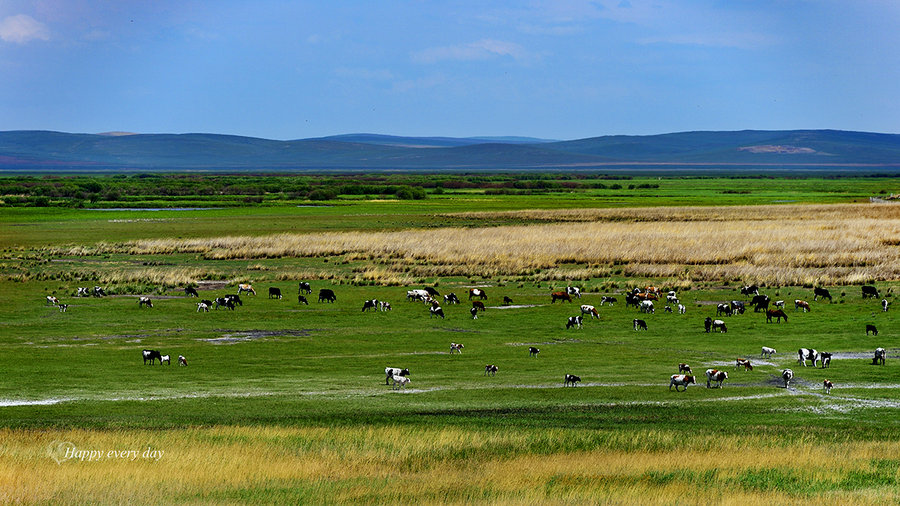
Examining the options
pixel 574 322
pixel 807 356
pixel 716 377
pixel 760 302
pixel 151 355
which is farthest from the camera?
pixel 760 302

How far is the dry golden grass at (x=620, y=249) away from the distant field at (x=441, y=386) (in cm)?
51

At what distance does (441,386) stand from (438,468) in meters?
10.4

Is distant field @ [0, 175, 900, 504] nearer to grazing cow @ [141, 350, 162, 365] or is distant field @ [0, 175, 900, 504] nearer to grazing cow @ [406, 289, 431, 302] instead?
grazing cow @ [406, 289, 431, 302]

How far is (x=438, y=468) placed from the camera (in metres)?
16.6

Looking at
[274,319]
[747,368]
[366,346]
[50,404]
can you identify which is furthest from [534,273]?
[50,404]

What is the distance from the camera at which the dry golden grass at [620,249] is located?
2307 inches

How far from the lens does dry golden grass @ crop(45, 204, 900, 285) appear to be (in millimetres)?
58594

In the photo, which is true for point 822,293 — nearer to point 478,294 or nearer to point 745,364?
point 478,294

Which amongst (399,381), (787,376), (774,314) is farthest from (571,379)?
(774,314)

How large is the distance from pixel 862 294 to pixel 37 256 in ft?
176

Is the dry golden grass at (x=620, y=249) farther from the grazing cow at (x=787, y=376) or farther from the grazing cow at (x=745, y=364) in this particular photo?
the grazing cow at (x=787, y=376)

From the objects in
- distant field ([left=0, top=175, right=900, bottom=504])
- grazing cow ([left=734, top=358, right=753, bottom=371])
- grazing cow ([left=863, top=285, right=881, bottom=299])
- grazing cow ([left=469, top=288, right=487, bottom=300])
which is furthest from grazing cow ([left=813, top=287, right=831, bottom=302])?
grazing cow ([left=734, top=358, right=753, bottom=371])

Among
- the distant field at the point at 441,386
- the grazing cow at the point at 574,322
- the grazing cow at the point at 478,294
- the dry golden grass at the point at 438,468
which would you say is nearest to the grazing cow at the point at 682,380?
the distant field at the point at 441,386

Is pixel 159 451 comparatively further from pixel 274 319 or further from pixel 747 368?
pixel 274 319
